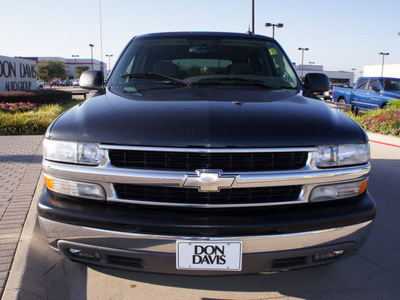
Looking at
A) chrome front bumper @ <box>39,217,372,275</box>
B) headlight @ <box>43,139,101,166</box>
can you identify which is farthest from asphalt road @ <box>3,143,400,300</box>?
headlight @ <box>43,139,101,166</box>

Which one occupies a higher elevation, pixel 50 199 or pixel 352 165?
pixel 352 165

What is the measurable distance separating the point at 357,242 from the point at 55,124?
2009 mm

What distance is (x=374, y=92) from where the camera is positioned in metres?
14.8

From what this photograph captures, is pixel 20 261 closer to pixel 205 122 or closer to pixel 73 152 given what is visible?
pixel 73 152

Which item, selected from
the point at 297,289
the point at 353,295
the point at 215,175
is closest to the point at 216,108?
the point at 215,175

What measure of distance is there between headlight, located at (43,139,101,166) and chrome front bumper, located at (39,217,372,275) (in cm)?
37

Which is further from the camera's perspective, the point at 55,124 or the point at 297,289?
the point at 297,289

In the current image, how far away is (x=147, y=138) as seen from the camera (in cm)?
193

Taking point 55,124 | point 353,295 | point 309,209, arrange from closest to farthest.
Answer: point 309,209 < point 55,124 < point 353,295

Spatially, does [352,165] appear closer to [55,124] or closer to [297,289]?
[297,289]

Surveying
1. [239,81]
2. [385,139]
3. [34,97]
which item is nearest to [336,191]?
[239,81]

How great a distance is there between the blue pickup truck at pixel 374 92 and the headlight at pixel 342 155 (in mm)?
12837

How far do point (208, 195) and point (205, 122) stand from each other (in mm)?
412

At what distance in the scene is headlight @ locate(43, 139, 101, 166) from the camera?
6.62 feet
